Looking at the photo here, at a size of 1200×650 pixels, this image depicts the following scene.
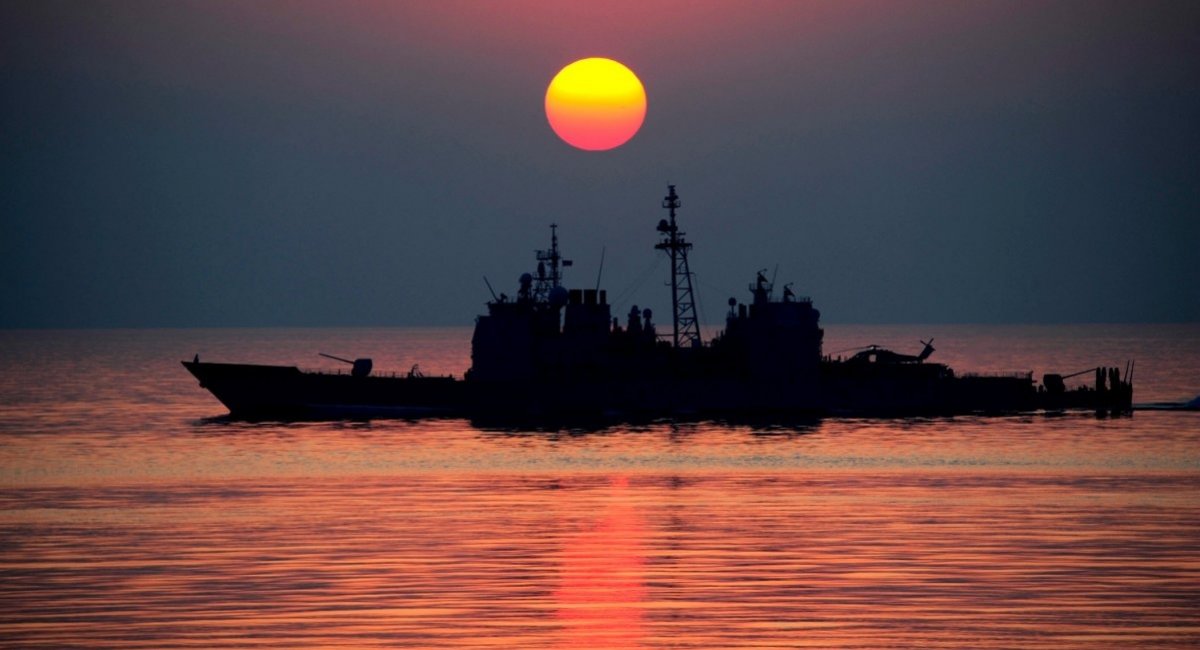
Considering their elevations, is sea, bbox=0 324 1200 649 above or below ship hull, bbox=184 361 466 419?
below

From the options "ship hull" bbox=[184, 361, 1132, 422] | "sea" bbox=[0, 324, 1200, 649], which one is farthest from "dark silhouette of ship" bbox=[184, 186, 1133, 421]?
"sea" bbox=[0, 324, 1200, 649]

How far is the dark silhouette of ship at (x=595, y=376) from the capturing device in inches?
3081

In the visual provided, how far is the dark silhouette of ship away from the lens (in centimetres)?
7825

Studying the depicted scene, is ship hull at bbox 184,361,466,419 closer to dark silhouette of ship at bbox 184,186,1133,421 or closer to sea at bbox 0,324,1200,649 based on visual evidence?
dark silhouette of ship at bbox 184,186,1133,421

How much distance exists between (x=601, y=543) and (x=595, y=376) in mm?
45988

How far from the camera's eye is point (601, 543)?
1304 inches

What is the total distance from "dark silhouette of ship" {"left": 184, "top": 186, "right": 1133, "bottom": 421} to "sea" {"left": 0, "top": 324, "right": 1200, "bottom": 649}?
12.7 m

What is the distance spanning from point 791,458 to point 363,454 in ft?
55.4

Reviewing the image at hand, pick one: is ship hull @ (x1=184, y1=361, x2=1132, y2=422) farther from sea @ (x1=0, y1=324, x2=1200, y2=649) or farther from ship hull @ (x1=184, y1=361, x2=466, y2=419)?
sea @ (x1=0, y1=324, x2=1200, y2=649)

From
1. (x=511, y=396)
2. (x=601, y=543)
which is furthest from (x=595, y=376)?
(x=601, y=543)

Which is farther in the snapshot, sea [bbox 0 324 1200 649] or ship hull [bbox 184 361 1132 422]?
ship hull [bbox 184 361 1132 422]

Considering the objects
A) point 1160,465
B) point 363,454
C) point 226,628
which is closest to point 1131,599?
point 226,628

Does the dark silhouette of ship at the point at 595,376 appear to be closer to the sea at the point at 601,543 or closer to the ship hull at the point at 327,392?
the ship hull at the point at 327,392

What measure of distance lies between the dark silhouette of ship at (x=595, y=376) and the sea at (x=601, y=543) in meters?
12.7
